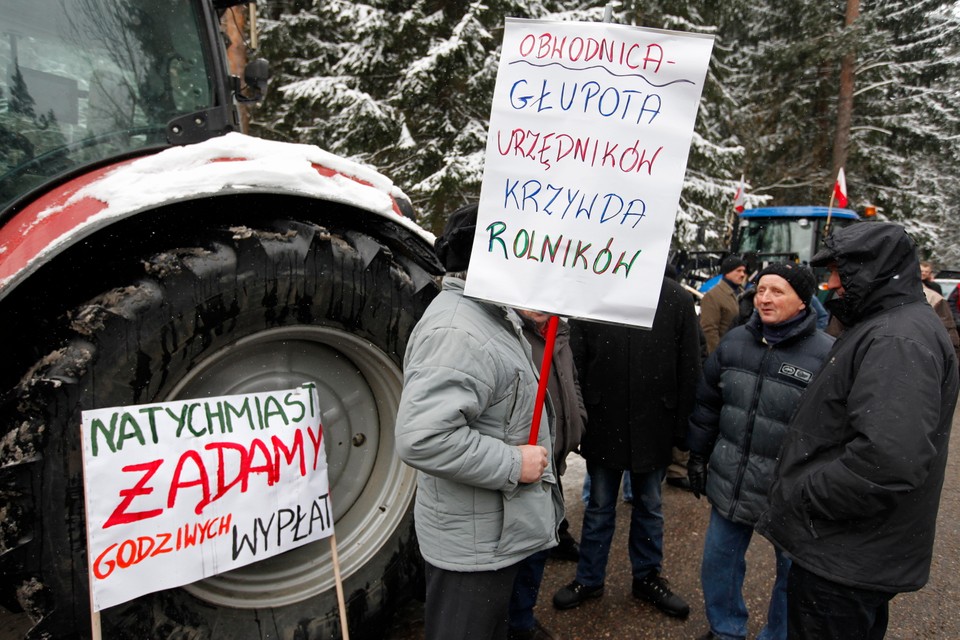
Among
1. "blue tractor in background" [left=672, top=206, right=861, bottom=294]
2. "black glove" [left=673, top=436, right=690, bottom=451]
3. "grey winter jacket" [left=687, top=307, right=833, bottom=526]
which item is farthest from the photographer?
"blue tractor in background" [left=672, top=206, right=861, bottom=294]

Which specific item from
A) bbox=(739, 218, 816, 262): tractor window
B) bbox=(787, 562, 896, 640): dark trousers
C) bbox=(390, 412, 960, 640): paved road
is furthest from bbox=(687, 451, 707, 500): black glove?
bbox=(739, 218, 816, 262): tractor window

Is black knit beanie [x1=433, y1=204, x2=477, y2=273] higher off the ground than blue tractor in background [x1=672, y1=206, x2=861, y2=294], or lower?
lower

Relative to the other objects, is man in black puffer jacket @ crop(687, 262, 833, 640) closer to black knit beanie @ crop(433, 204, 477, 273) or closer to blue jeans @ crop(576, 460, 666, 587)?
blue jeans @ crop(576, 460, 666, 587)

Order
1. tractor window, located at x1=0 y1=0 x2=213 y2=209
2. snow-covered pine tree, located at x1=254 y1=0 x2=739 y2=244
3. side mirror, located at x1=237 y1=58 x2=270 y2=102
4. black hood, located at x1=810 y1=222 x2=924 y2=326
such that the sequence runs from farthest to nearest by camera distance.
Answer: snow-covered pine tree, located at x1=254 y1=0 x2=739 y2=244 < side mirror, located at x1=237 y1=58 x2=270 y2=102 < tractor window, located at x1=0 y1=0 x2=213 y2=209 < black hood, located at x1=810 y1=222 x2=924 y2=326

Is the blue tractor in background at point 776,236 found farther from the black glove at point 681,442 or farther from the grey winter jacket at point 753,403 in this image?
the grey winter jacket at point 753,403

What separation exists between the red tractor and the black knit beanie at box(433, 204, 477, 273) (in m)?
0.50

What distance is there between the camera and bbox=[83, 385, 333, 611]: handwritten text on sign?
183 centimetres

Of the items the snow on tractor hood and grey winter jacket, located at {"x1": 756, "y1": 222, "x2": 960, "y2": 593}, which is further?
the snow on tractor hood

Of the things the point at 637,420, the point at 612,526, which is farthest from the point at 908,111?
the point at 612,526

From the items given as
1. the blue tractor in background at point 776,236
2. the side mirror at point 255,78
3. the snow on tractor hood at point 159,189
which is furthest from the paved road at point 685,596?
the blue tractor in background at point 776,236

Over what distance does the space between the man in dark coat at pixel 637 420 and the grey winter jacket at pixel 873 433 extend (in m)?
0.97

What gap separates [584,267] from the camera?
181 centimetres

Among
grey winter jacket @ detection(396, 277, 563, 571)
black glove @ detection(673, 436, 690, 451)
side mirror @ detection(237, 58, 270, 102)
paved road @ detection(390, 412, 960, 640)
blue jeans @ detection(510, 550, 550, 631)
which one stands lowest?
paved road @ detection(390, 412, 960, 640)

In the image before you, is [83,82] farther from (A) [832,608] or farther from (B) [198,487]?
(A) [832,608]
